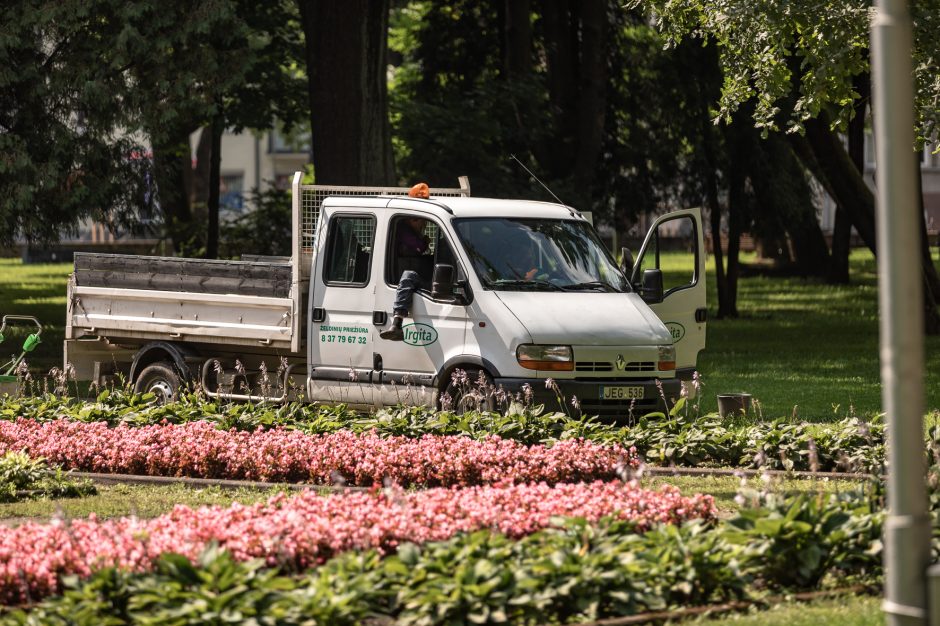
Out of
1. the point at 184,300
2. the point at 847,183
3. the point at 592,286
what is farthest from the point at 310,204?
the point at 847,183

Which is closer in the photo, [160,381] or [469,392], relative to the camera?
[469,392]

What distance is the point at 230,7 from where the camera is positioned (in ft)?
70.8

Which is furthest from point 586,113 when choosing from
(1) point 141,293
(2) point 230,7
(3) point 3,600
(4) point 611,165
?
(3) point 3,600

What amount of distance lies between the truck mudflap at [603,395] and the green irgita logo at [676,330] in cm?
140

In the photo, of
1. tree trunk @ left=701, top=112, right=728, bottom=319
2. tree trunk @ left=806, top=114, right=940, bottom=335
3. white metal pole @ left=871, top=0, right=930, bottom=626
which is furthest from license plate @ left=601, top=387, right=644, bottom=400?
tree trunk @ left=701, top=112, right=728, bottom=319

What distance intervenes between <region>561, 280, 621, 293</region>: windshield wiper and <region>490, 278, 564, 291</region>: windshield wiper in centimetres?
10

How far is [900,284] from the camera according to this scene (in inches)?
215

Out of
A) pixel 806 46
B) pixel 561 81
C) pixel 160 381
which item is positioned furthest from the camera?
pixel 561 81

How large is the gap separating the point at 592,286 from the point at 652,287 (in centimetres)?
70

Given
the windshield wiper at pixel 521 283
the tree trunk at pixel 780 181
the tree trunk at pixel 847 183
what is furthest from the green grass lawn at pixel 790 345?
the windshield wiper at pixel 521 283

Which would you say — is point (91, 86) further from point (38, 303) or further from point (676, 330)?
point (38, 303)

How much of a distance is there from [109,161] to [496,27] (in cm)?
1209

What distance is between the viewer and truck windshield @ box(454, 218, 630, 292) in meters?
13.5

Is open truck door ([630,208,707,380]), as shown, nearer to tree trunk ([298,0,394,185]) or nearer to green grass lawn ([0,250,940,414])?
green grass lawn ([0,250,940,414])
